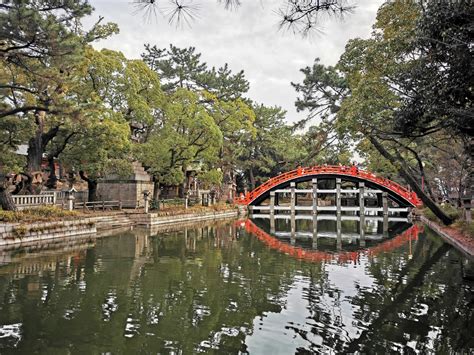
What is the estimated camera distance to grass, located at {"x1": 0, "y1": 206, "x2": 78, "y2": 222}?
46.7 ft

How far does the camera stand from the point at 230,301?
322 inches

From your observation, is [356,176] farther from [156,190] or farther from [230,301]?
[230,301]

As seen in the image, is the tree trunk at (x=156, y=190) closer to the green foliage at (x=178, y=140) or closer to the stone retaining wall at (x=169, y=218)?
the green foliage at (x=178, y=140)

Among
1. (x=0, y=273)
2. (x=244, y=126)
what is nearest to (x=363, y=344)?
(x=0, y=273)

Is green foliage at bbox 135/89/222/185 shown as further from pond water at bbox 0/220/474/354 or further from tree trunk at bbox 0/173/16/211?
pond water at bbox 0/220/474/354

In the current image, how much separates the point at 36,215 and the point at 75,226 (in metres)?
1.88

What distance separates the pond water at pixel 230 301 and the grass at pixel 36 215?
6.04ft

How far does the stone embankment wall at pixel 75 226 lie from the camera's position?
14.1 m

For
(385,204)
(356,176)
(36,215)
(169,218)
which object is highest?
(356,176)

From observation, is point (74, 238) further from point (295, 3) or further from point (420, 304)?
point (295, 3)

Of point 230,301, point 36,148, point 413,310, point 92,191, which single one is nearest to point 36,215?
point 36,148

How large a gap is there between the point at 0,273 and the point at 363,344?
30.2 feet

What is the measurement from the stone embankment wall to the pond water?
4.01 feet

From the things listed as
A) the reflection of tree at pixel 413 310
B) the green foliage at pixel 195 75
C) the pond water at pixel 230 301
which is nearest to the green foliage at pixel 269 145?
the green foliage at pixel 195 75
